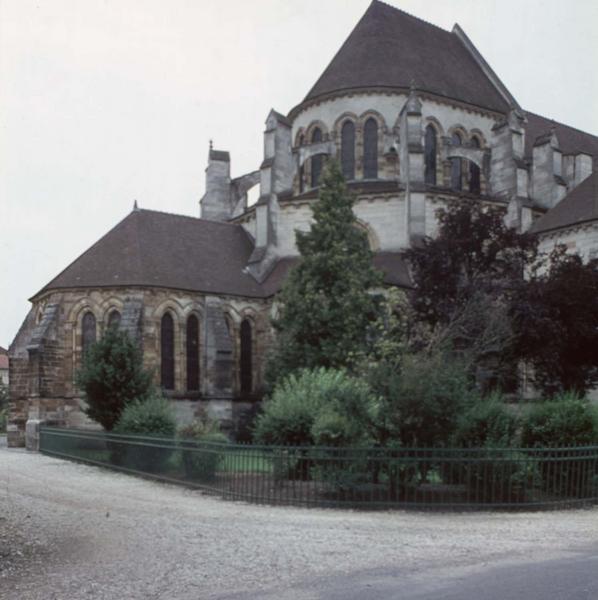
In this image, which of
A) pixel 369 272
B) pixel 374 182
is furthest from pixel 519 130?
pixel 369 272

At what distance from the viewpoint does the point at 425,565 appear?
9.19 metres

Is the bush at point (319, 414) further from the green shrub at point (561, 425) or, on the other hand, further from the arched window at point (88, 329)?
the arched window at point (88, 329)

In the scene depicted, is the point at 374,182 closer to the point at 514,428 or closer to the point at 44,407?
the point at 44,407

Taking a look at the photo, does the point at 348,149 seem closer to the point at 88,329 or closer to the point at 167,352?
the point at 167,352

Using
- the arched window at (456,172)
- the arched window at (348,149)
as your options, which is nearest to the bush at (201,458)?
the arched window at (348,149)

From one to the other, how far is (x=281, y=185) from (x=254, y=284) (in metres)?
5.43

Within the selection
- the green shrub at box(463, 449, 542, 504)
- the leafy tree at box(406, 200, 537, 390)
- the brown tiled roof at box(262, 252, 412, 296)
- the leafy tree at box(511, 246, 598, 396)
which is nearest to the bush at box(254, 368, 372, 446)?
the green shrub at box(463, 449, 542, 504)

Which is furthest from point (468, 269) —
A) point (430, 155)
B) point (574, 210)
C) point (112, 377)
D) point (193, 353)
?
point (430, 155)

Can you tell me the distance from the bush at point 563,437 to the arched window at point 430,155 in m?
24.0

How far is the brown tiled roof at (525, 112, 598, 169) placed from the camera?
1710 inches

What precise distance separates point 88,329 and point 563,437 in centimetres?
2265

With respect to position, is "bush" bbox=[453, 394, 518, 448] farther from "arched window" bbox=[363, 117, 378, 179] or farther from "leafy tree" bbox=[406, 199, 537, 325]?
"arched window" bbox=[363, 117, 378, 179]

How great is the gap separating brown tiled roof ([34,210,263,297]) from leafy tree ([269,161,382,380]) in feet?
23.0

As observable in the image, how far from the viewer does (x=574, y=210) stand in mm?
32156
